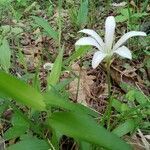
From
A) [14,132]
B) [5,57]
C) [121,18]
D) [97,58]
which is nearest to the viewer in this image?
[97,58]

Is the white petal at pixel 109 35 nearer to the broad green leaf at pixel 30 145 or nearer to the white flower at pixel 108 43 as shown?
the white flower at pixel 108 43

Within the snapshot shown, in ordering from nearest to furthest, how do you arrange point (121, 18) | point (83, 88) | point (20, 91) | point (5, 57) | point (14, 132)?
point (20, 91)
point (14, 132)
point (5, 57)
point (83, 88)
point (121, 18)

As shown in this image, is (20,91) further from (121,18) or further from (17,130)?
(121,18)

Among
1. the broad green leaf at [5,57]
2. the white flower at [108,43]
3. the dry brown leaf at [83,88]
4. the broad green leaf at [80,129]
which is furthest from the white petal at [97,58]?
the dry brown leaf at [83,88]

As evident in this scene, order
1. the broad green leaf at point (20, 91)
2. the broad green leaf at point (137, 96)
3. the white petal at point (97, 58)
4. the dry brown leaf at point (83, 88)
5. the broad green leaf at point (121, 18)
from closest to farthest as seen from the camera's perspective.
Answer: the broad green leaf at point (20, 91) → the white petal at point (97, 58) → the broad green leaf at point (137, 96) → the dry brown leaf at point (83, 88) → the broad green leaf at point (121, 18)

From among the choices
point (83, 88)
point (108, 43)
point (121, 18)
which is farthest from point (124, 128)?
point (121, 18)

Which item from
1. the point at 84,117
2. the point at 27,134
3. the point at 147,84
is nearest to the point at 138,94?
the point at 147,84

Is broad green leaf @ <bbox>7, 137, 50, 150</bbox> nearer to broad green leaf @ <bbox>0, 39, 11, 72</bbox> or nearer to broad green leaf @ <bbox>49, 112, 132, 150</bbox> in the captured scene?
broad green leaf @ <bbox>49, 112, 132, 150</bbox>

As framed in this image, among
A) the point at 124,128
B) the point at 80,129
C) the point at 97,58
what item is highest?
the point at 97,58
